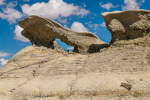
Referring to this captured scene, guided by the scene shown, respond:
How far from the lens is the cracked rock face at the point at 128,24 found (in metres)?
8.11

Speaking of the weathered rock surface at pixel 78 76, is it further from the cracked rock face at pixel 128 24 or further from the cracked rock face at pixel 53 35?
the cracked rock face at pixel 53 35

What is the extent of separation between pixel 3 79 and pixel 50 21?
4.46m

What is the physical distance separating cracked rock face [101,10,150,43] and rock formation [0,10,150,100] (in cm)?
5

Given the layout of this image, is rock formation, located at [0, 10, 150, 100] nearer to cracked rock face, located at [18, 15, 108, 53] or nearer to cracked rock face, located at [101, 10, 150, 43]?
cracked rock face, located at [101, 10, 150, 43]

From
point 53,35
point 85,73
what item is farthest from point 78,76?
point 53,35

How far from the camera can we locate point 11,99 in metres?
6.07

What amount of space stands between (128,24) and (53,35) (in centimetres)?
477

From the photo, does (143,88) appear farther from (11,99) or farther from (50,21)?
(50,21)

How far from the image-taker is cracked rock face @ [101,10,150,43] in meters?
8.11

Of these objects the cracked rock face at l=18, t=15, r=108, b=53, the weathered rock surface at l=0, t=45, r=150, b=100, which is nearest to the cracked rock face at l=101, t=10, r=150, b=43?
the weathered rock surface at l=0, t=45, r=150, b=100

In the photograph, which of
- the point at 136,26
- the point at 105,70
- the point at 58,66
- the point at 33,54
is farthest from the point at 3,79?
the point at 136,26

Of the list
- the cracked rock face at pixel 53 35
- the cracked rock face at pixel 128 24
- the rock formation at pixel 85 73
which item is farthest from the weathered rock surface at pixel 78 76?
the cracked rock face at pixel 53 35

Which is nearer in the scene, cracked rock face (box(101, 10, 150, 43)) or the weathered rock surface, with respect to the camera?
the weathered rock surface

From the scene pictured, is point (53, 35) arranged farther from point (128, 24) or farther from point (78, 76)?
point (128, 24)
